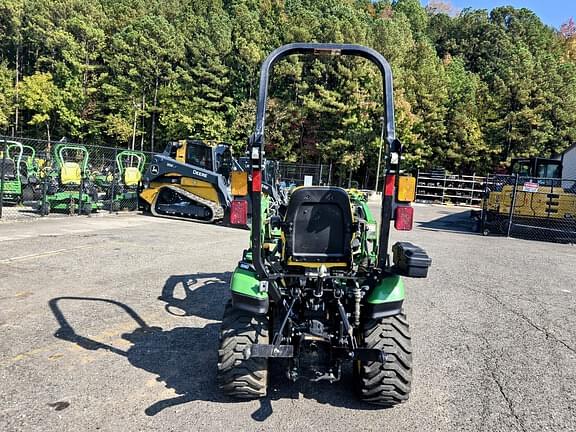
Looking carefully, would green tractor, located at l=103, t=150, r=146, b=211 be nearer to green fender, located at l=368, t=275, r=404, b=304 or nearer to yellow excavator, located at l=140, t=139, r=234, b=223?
yellow excavator, located at l=140, t=139, r=234, b=223

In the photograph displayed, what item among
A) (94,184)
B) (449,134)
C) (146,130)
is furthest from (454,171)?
(94,184)

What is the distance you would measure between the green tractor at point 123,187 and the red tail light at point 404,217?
13.1m

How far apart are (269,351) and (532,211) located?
47.5 feet

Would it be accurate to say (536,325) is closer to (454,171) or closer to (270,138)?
(270,138)

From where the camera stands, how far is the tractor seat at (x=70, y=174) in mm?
13375

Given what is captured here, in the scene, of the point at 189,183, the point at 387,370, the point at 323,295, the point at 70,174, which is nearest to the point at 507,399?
the point at 387,370

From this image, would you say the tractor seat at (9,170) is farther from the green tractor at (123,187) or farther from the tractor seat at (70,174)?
the green tractor at (123,187)

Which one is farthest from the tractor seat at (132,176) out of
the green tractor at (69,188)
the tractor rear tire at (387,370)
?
the tractor rear tire at (387,370)

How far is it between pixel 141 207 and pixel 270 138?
18.7 metres

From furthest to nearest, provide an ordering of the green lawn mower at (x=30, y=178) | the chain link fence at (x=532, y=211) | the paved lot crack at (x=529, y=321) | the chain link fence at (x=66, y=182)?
1. the green lawn mower at (x=30, y=178)
2. the chain link fence at (x=532, y=211)
3. the chain link fence at (x=66, y=182)
4. the paved lot crack at (x=529, y=321)

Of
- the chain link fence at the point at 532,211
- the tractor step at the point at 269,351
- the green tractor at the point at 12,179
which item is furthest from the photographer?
the chain link fence at the point at 532,211

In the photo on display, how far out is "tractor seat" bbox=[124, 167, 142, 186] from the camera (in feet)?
50.2

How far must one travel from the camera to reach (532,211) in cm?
1480

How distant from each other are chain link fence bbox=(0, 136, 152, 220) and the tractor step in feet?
36.9
